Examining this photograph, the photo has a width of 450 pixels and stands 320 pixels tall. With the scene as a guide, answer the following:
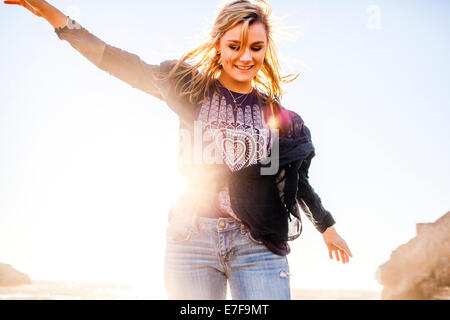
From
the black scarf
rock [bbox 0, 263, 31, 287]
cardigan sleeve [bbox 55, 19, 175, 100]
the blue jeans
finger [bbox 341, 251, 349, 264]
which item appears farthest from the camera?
rock [bbox 0, 263, 31, 287]

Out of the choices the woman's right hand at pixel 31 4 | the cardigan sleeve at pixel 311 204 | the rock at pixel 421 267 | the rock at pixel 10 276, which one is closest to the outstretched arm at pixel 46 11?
the woman's right hand at pixel 31 4

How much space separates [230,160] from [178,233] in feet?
1.91

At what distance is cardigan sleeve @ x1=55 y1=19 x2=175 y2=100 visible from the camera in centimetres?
267

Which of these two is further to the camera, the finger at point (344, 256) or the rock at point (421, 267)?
the rock at point (421, 267)

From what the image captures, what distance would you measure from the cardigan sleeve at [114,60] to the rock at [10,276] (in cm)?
3613

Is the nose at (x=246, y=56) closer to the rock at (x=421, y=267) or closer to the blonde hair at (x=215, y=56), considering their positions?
the blonde hair at (x=215, y=56)

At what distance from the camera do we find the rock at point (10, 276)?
32.9m

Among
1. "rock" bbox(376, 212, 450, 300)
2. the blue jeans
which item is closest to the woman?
the blue jeans

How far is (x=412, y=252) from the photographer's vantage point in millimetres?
22891

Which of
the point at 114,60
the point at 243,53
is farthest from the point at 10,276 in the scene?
the point at 243,53

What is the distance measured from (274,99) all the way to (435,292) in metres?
22.4

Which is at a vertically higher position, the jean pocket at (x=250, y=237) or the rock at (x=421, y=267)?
the rock at (x=421, y=267)

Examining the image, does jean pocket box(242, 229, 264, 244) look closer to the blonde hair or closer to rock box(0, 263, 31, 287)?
the blonde hair
